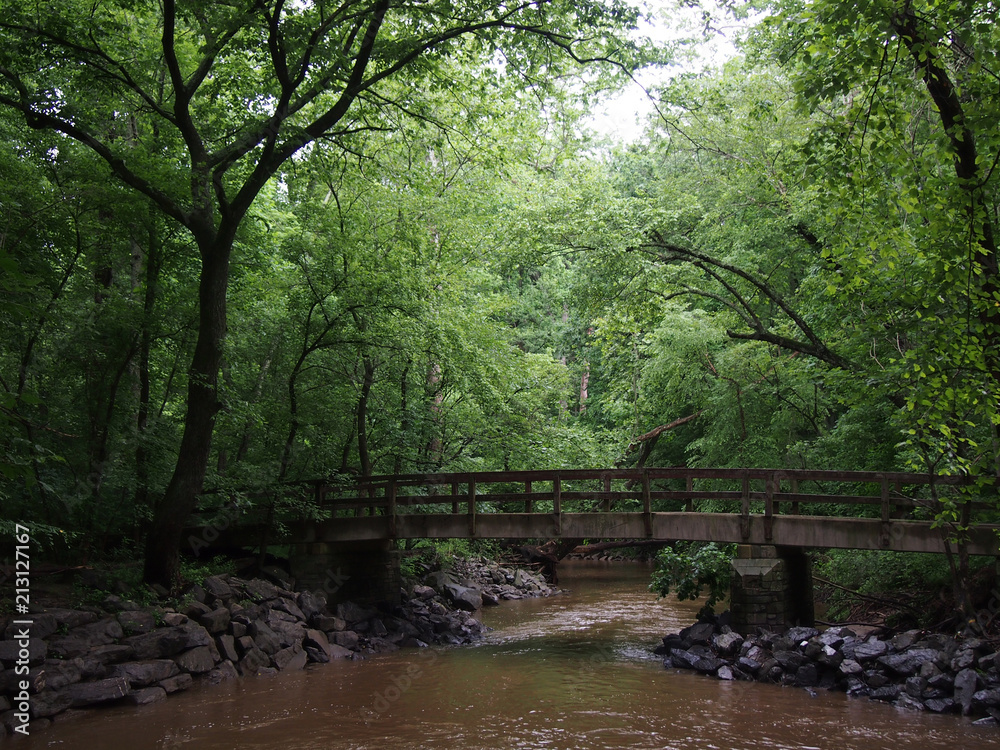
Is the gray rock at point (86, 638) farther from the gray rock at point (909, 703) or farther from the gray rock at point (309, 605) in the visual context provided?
the gray rock at point (909, 703)

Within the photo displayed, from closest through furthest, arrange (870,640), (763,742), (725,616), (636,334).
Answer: (763,742) → (870,640) → (725,616) → (636,334)

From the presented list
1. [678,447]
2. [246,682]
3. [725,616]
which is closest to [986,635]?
[725,616]

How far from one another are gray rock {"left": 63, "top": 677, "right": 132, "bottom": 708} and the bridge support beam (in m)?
5.01

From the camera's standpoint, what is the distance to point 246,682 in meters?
10.6

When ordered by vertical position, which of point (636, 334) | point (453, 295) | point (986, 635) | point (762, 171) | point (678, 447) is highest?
point (762, 171)

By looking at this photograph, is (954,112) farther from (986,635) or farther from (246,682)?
(246,682)

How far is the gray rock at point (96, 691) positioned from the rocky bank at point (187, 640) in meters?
0.01

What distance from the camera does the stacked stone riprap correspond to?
29.6 ft

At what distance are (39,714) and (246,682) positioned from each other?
277 cm

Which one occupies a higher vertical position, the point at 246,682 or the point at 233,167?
the point at 233,167

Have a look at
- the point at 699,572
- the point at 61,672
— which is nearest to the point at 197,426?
the point at 61,672

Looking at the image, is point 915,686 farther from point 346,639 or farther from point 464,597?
point 464,597

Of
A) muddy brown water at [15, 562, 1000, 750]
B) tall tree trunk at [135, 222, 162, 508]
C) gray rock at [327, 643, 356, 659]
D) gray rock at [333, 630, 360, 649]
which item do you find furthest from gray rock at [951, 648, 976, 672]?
tall tree trunk at [135, 222, 162, 508]

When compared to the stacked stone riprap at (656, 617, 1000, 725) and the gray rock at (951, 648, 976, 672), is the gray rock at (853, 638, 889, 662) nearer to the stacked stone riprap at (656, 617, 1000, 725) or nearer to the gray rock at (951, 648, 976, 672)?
the stacked stone riprap at (656, 617, 1000, 725)
